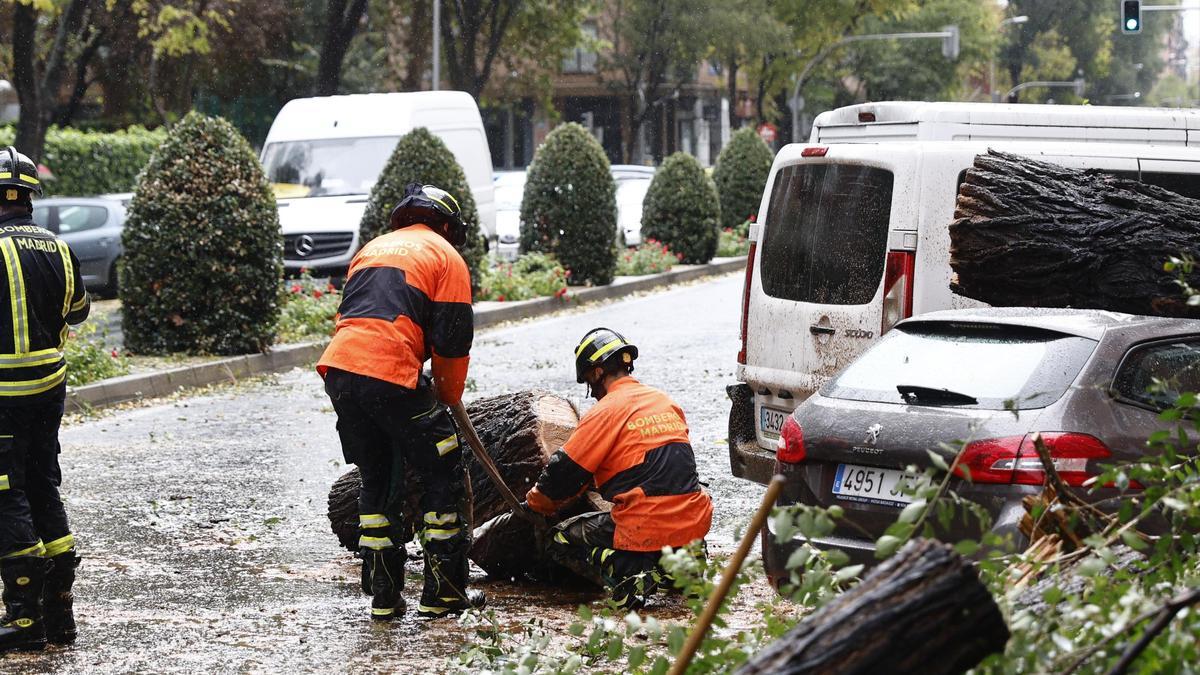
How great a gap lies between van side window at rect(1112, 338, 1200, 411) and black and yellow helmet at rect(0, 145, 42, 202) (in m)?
3.85

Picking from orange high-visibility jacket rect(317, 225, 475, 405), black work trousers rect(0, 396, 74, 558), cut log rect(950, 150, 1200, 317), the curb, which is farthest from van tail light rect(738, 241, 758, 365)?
the curb

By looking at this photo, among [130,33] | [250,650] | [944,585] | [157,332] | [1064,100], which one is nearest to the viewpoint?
[944,585]

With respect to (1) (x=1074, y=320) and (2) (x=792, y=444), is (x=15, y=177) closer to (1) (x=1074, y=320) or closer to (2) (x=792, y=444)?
(2) (x=792, y=444)

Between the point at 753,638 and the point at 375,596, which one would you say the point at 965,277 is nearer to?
the point at 375,596

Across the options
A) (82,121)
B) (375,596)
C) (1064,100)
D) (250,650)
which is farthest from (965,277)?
(1064,100)

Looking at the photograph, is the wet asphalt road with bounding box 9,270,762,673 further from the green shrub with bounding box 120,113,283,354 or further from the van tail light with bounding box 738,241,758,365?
the green shrub with bounding box 120,113,283,354

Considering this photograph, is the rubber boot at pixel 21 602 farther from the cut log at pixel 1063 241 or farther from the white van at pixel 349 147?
the white van at pixel 349 147

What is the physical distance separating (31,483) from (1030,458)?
345 cm

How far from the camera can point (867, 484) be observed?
5645 mm

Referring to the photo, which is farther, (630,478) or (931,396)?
(630,478)

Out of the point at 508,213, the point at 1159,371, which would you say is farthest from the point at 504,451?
the point at 508,213

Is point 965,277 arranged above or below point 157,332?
above

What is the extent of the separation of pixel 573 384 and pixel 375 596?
22.9ft

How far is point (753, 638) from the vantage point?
11.9 ft
